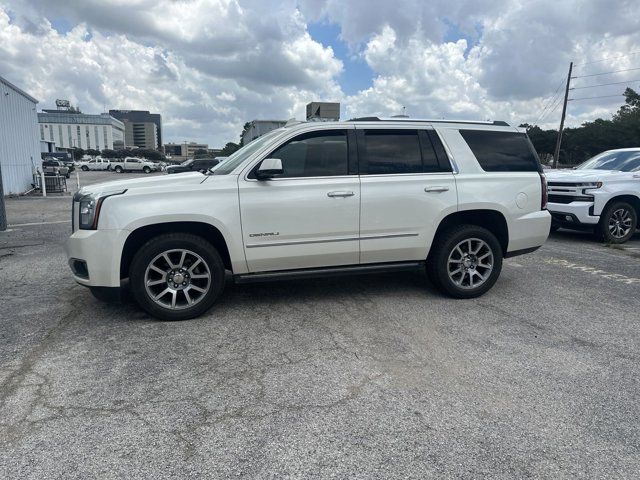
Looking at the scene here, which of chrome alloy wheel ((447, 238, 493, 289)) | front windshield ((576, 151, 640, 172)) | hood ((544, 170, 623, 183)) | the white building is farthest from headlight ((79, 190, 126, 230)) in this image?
the white building

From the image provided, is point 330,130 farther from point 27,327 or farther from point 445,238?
point 27,327

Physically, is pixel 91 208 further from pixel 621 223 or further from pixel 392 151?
pixel 621 223

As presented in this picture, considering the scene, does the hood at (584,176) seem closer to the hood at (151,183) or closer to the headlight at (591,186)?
the headlight at (591,186)

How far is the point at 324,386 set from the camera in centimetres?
325

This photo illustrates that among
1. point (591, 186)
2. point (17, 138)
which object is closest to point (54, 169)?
point (17, 138)

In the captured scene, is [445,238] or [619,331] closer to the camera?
[619,331]

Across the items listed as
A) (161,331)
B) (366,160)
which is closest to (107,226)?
(161,331)

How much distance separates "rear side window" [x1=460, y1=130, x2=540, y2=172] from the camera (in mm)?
5324

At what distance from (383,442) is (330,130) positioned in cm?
324

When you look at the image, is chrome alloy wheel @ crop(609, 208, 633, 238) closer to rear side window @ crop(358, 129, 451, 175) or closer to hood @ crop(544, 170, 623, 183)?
hood @ crop(544, 170, 623, 183)

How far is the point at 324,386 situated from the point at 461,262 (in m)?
2.66

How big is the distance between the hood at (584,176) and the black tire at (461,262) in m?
4.12

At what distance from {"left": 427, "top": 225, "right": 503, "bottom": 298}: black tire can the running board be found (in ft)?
0.65

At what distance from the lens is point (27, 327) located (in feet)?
14.2
